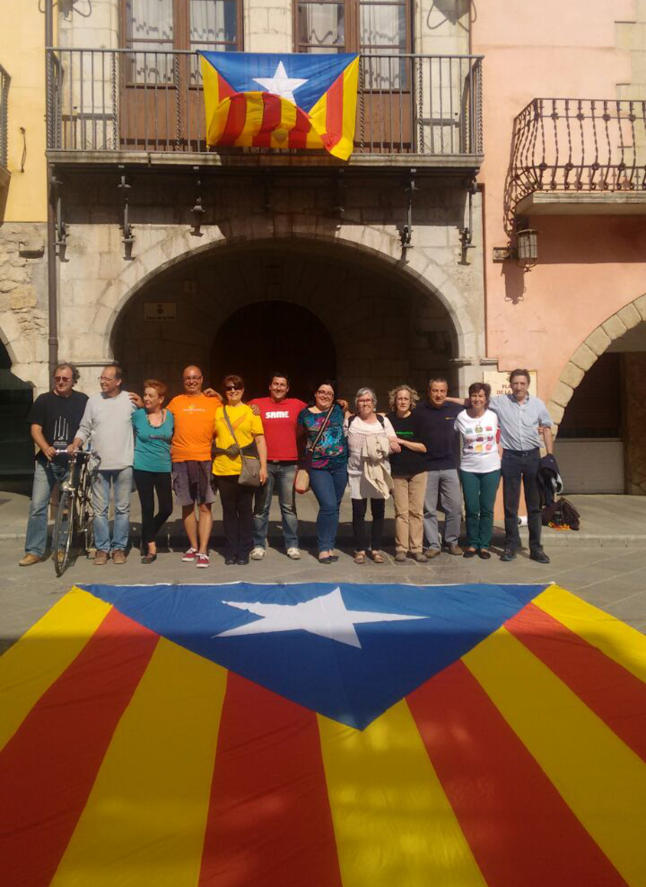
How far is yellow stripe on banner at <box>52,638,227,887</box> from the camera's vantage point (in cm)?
238

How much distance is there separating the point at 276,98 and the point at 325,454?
4231 millimetres

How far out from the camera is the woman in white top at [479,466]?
704 centimetres

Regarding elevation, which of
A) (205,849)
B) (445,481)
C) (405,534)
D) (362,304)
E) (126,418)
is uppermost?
(362,304)

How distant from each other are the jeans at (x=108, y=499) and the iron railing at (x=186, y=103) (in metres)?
4.26

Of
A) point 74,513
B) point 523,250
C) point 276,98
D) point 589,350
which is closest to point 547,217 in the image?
point 523,250

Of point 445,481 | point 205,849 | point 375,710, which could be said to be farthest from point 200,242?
point 205,849

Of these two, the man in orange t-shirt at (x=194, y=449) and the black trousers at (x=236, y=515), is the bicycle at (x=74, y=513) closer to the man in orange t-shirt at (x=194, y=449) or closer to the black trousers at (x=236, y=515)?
the man in orange t-shirt at (x=194, y=449)

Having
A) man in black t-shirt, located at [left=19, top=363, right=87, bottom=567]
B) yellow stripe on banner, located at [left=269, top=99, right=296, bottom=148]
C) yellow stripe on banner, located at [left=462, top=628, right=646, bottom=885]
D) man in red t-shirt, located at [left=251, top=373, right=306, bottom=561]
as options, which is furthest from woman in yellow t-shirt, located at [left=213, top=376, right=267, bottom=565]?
yellow stripe on banner, located at [left=269, top=99, right=296, bottom=148]

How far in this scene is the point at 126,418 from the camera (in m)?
6.78

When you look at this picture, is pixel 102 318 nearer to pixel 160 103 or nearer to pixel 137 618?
pixel 160 103

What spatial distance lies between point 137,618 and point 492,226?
6.78 meters

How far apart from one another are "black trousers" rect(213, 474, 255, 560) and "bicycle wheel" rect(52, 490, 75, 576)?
1.29 meters

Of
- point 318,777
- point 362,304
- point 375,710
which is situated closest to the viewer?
point 318,777

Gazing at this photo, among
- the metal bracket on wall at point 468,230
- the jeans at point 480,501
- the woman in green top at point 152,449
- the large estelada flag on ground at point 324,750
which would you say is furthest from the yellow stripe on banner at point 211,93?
the large estelada flag on ground at point 324,750
